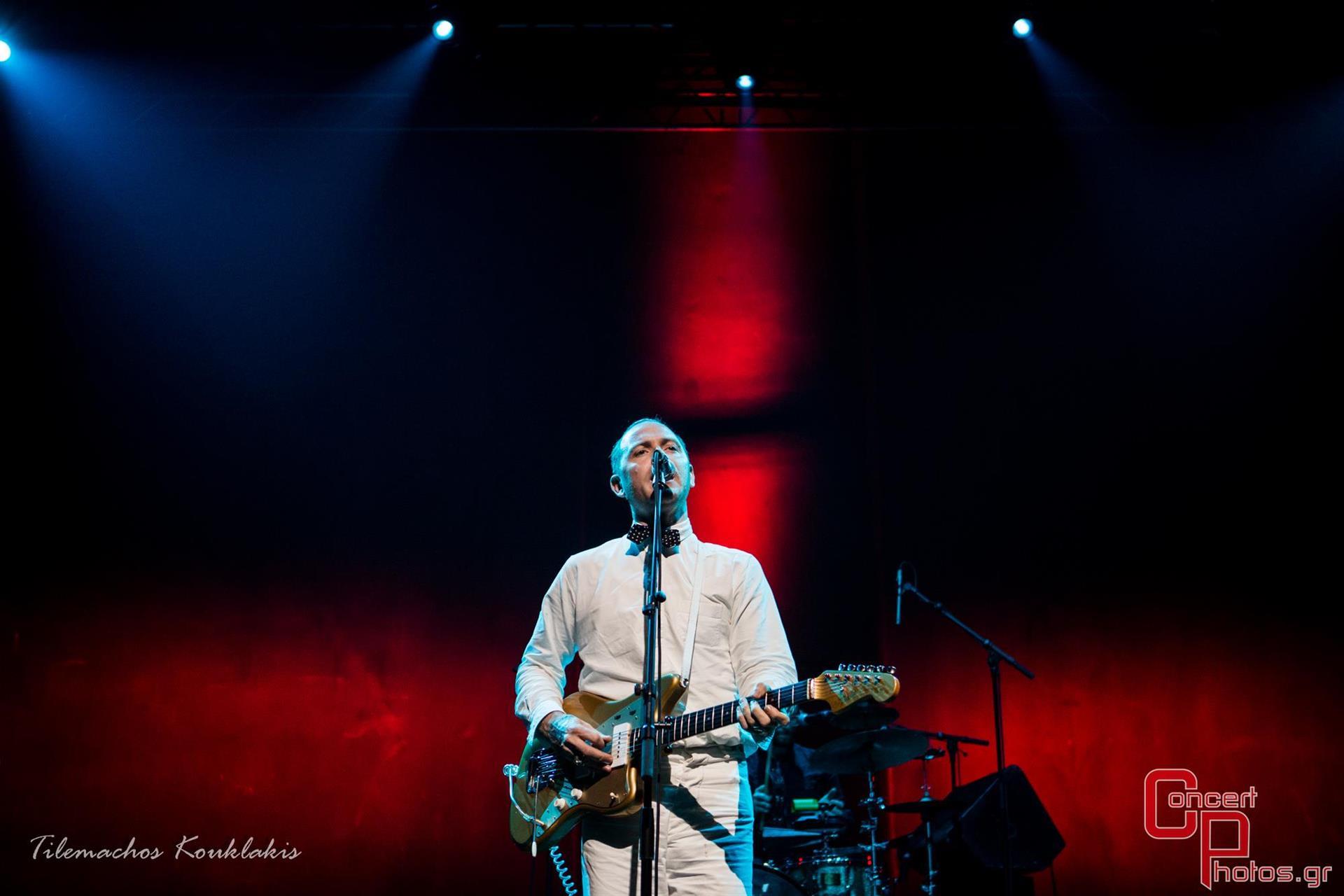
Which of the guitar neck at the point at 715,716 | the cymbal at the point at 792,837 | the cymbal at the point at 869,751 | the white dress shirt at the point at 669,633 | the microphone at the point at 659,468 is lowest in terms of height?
the cymbal at the point at 792,837

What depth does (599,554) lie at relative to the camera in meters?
4.32

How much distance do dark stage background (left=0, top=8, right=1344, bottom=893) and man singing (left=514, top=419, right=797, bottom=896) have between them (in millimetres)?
2373

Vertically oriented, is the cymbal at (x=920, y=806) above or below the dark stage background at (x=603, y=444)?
below

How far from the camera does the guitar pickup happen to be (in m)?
3.58

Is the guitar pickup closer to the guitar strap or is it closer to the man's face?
the guitar strap

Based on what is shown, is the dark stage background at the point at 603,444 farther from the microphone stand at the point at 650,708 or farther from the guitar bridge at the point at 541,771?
the microphone stand at the point at 650,708

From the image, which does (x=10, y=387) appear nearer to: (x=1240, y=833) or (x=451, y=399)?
(x=451, y=399)

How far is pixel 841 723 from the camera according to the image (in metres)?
5.21

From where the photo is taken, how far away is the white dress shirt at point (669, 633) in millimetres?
3832

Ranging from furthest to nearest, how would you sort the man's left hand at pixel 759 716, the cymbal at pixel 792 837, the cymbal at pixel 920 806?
the cymbal at pixel 920 806
the cymbal at pixel 792 837
the man's left hand at pixel 759 716

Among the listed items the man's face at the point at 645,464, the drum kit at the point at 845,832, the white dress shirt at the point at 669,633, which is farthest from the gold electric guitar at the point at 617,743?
the drum kit at the point at 845,832

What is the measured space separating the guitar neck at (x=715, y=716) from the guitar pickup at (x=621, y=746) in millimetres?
146
